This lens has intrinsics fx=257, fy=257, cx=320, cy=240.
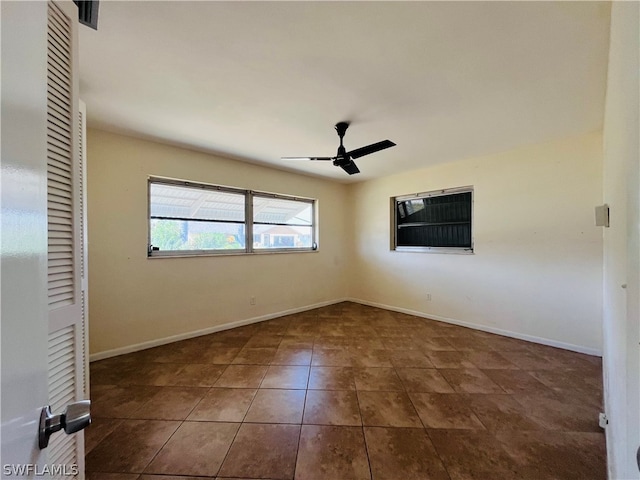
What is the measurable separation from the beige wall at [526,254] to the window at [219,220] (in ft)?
6.85

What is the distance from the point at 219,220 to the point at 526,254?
13.3 ft

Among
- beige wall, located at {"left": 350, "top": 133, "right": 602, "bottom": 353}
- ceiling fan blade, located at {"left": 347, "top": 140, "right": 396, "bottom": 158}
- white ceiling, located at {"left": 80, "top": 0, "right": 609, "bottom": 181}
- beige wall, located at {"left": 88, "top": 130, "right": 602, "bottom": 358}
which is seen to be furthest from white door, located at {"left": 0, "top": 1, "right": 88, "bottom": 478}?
beige wall, located at {"left": 350, "top": 133, "right": 602, "bottom": 353}

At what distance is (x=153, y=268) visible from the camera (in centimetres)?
307

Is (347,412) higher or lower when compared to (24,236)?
lower

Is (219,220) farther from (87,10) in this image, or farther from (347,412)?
(347,412)

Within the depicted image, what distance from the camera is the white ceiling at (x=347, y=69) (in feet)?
4.43

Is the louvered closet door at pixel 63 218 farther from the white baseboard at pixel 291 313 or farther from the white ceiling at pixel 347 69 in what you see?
the white baseboard at pixel 291 313

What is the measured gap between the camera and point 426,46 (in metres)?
1.55

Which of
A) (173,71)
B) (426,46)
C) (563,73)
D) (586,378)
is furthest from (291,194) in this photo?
(586,378)

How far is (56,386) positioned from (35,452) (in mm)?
610

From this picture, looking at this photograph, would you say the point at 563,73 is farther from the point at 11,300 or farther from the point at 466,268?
the point at 11,300

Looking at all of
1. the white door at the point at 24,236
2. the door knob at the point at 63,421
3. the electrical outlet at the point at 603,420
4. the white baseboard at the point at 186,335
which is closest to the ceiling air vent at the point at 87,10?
the white door at the point at 24,236

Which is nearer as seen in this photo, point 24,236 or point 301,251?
point 24,236

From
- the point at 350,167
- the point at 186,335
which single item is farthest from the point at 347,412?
the point at 186,335
